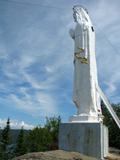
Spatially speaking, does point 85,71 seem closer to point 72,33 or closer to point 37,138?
point 72,33

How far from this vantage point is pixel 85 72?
14766 millimetres

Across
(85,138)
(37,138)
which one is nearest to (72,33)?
(85,138)

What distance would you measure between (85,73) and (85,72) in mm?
43

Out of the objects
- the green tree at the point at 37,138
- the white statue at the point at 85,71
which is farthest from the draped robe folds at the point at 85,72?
the green tree at the point at 37,138

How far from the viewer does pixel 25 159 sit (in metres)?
9.67

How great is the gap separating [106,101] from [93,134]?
2.40 meters

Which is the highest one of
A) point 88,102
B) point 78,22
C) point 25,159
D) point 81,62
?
point 78,22

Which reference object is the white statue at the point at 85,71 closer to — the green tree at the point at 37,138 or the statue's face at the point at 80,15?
the statue's face at the point at 80,15

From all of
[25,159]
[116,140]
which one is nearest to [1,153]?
[116,140]

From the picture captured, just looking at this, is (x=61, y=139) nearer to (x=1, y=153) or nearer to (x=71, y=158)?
(x=71, y=158)

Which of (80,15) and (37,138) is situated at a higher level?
(80,15)

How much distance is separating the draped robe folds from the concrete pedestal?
1.00m

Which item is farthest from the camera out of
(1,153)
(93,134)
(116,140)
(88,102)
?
(1,153)

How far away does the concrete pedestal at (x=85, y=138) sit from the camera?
13.2 metres
